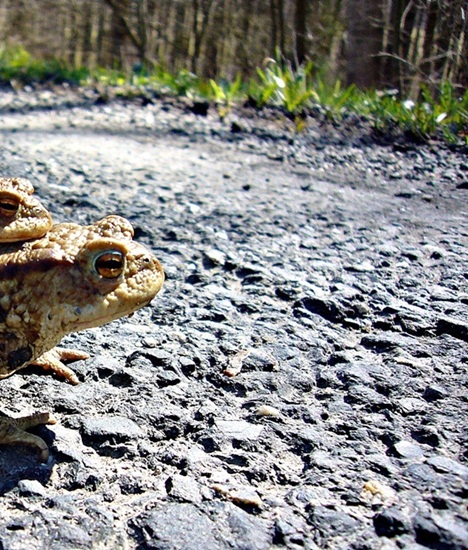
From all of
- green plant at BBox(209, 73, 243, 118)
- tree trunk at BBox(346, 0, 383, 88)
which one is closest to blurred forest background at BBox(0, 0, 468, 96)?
tree trunk at BBox(346, 0, 383, 88)

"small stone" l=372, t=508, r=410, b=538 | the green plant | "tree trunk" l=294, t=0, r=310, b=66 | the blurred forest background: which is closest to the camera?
"small stone" l=372, t=508, r=410, b=538

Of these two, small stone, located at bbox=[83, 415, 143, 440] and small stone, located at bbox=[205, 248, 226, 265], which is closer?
small stone, located at bbox=[83, 415, 143, 440]

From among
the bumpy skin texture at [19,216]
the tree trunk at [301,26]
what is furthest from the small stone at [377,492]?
the tree trunk at [301,26]

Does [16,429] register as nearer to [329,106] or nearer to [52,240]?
[52,240]

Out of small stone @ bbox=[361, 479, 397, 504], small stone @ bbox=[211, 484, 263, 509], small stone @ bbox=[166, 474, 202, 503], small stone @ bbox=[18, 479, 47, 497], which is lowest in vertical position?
small stone @ bbox=[18, 479, 47, 497]

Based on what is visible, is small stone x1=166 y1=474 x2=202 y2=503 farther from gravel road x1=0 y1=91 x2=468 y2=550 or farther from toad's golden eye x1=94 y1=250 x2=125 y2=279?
toad's golden eye x1=94 y1=250 x2=125 y2=279

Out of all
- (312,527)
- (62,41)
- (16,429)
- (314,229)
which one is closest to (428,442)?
(312,527)

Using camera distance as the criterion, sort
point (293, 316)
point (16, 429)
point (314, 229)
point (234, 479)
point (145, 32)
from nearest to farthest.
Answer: point (234, 479) < point (16, 429) < point (293, 316) < point (314, 229) < point (145, 32)

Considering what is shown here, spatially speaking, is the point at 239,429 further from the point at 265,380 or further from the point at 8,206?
the point at 8,206
